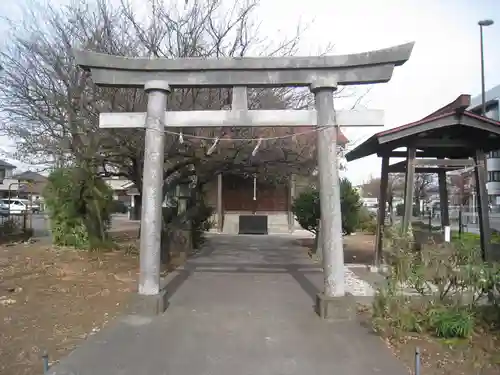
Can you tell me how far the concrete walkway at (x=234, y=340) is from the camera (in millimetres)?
5266

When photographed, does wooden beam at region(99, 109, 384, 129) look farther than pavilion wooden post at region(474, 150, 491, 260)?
No

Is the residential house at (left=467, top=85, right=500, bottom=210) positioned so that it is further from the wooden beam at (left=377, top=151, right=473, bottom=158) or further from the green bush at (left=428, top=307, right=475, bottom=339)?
the green bush at (left=428, top=307, right=475, bottom=339)

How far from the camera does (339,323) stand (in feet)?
23.8

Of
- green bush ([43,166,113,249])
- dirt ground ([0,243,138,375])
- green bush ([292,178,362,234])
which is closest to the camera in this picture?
dirt ground ([0,243,138,375])

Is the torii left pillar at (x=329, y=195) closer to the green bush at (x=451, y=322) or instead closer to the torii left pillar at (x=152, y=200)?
the green bush at (x=451, y=322)

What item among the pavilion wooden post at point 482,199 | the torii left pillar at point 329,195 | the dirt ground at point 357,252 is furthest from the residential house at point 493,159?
the torii left pillar at point 329,195

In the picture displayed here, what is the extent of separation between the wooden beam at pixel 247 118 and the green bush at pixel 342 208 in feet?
29.0

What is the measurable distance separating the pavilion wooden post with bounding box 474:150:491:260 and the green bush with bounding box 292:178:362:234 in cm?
617

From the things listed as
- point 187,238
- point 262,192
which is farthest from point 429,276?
point 262,192

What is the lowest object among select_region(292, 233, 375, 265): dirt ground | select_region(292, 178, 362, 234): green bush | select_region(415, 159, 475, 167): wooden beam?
select_region(292, 233, 375, 265): dirt ground

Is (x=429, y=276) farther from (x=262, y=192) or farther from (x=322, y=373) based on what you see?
(x=262, y=192)

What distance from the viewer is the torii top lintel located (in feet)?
26.3

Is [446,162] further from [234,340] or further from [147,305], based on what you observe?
[147,305]

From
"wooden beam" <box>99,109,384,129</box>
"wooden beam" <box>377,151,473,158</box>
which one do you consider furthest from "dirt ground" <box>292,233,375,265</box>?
"wooden beam" <box>99,109,384,129</box>
